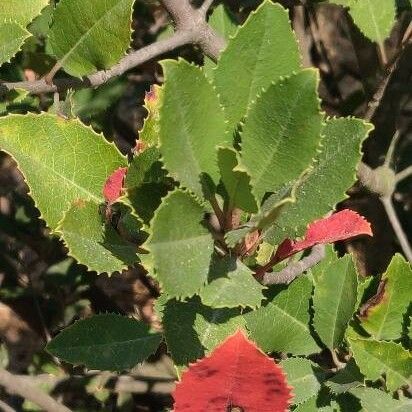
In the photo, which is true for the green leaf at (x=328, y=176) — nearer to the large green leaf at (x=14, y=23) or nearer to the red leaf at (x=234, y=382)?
the red leaf at (x=234, y=382)

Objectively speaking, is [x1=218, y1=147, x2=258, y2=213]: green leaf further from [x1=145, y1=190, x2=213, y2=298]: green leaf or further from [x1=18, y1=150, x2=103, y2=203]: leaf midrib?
[x1=18, y1=150, x2=103, y2=203]: leaf midrib

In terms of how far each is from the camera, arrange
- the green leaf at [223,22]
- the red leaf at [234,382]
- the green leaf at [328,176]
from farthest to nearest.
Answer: the green leaf at [223,22] → the green leaf at [328,176] → the red leaf at [234,382]

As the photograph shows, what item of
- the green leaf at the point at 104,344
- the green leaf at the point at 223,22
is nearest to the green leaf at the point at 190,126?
the green leaf at the point at 104,344

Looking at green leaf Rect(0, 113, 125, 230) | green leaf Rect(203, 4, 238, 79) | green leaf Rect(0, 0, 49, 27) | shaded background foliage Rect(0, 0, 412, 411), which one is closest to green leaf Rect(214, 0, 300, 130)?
green leaf Rect(0, 113, 125, 230)

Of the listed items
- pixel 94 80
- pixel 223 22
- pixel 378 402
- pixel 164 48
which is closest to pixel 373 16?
pixel 223 22

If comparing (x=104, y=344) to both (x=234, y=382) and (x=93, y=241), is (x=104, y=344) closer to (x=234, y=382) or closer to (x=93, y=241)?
(x=93, y=241)

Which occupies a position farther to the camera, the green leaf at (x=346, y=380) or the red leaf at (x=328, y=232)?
the green leaf at (x=346, y=380)

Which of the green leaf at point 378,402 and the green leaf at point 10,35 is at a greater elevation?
the green leaf at point 10,35
